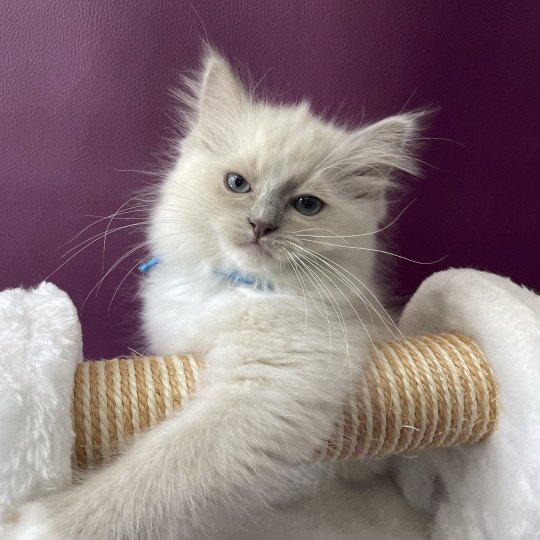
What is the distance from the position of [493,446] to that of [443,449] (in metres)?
0.19

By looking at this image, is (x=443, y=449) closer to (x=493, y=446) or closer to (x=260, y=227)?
(x=493, y=446)

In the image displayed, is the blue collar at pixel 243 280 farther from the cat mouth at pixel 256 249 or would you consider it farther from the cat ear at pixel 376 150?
the cat ear at pixel 376 150

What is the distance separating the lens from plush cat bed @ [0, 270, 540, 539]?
83 centimetres

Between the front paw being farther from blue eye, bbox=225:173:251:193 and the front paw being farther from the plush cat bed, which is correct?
blue eye, bbox=225:173:251:193

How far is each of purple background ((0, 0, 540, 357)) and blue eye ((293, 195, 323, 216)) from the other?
1.96 ft

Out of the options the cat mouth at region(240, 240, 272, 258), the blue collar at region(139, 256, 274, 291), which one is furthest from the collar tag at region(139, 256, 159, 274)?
the cat mouth at region(240, 240, 272, 258)

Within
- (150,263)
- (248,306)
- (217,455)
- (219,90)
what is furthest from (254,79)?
(217,455)

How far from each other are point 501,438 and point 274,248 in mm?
542

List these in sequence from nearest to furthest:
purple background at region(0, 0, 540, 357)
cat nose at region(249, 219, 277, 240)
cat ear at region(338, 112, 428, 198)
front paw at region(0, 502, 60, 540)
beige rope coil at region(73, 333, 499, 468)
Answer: front paw at region(0, 502, 60, 540), beige rope coil at region(73, 333, 499, 468), cat nose at region(249, 219, 277, 240), cat ear at region(338, 112, 428, 198), purple background at region(0, 0, 540, 357)

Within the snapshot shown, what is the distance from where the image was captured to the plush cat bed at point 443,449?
83 centimetres

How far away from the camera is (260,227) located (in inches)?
41.3

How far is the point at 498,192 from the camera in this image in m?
1.71

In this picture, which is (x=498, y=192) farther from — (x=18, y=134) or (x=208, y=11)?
(x=18, y=134)

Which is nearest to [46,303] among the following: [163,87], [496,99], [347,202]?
[347,202]
